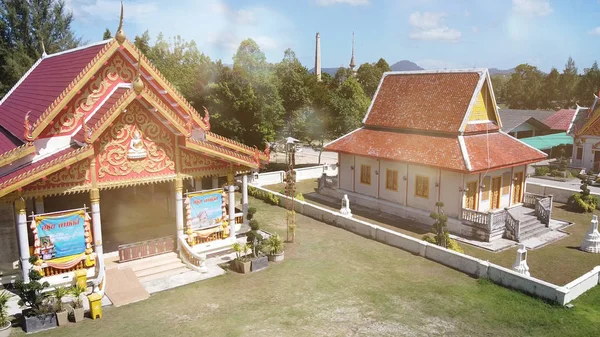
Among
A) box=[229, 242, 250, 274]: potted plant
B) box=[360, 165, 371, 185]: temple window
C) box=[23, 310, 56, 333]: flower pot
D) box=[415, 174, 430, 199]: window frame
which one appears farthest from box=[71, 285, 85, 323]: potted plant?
box=[360, 165, 371, 185]: temple window

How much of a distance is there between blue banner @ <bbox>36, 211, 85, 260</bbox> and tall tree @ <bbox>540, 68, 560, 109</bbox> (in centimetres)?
9321

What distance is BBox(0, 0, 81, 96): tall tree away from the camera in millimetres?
37906

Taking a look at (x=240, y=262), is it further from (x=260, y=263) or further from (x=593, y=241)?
(x=593, y=241)

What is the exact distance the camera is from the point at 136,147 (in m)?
16.8

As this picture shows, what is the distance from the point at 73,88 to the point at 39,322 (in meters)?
8.12

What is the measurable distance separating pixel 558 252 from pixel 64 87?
2257 cm

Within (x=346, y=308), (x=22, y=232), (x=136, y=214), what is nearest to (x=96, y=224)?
(x=22, y=232)

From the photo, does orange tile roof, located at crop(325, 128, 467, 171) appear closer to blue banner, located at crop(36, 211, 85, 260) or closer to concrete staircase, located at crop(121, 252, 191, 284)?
concrete staircase, located at crop(121, 252, 191, 284)

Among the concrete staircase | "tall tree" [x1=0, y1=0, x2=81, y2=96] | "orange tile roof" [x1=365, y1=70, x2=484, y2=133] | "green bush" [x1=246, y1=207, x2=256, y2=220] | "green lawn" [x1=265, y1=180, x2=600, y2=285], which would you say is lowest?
"green lawn" [x1=265, y1=180, x2=600, y2=285]

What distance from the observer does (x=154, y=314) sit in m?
14.2

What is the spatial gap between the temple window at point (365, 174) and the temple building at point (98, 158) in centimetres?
986

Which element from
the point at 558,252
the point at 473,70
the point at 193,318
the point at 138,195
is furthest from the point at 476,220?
the point at 138,195

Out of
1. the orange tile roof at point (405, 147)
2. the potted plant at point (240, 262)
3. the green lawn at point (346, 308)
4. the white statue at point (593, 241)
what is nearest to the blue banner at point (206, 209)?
the potted plant at point (240, 262)

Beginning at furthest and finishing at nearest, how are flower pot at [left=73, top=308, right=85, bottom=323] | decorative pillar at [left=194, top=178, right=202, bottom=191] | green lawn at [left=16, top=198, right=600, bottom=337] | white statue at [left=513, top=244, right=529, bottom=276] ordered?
decorative pillar at [left=194, top=178, right=202, bottom=191], white statue at [left=513, top=244, right=529, bottom=276], flower pot at [left=73, top=308, right=85, bottom=323], green lawn at [left=16, top=198, right=600, bottom=337]
